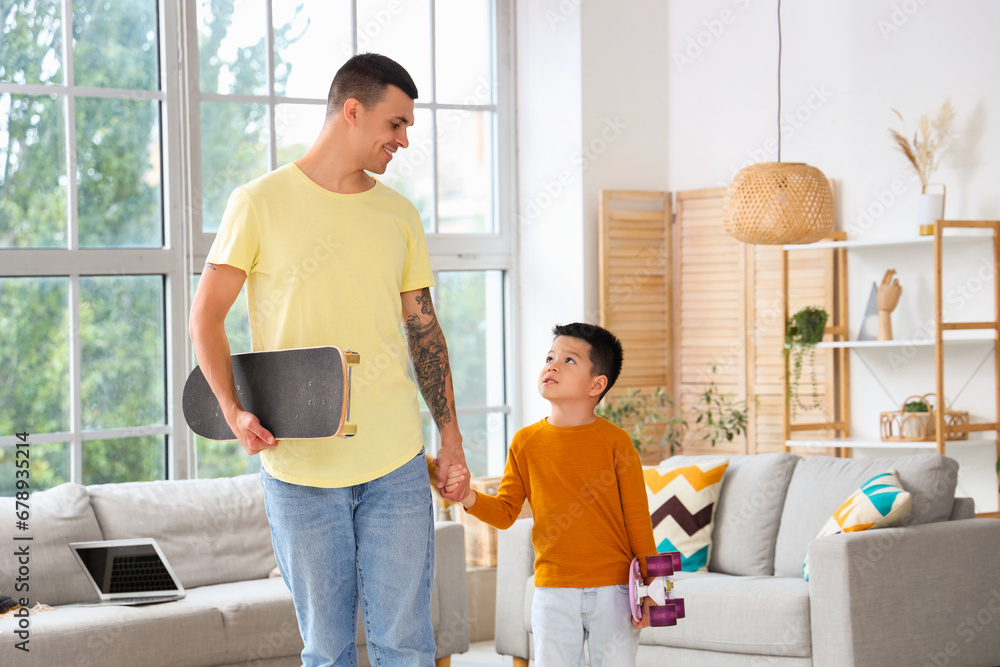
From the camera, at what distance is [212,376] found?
1.77m

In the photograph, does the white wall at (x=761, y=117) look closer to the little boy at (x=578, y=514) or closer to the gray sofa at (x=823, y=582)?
the gray sofa at (x=823, y=582)

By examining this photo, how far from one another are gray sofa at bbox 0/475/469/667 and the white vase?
2.10 meters

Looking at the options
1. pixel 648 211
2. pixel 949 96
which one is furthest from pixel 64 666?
pixel 949 96

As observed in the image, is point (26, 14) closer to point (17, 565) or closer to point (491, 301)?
point (17, 565)

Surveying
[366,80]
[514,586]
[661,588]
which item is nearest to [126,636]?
[514,586]

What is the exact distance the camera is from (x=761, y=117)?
4984mm

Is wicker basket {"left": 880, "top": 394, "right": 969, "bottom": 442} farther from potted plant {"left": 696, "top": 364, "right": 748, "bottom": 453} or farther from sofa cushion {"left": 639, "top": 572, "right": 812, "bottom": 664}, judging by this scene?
sofa cushion {"left": 639, "top": 572, "right": 812, "bottom": 664}

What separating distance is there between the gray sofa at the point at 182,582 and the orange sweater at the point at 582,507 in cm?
139

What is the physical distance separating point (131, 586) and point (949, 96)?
3.47 metres

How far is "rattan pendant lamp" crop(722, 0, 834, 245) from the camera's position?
4223mm

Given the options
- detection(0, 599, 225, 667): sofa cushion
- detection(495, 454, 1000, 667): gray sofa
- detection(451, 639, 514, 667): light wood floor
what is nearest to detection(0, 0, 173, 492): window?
detection(0, 599, 225, 667): sofa cushion

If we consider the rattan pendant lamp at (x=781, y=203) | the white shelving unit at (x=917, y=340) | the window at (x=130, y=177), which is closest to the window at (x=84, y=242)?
the window at (x=130, y=177)

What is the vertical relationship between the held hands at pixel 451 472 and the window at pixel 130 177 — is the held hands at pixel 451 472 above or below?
below

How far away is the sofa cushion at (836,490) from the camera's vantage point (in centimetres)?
347
